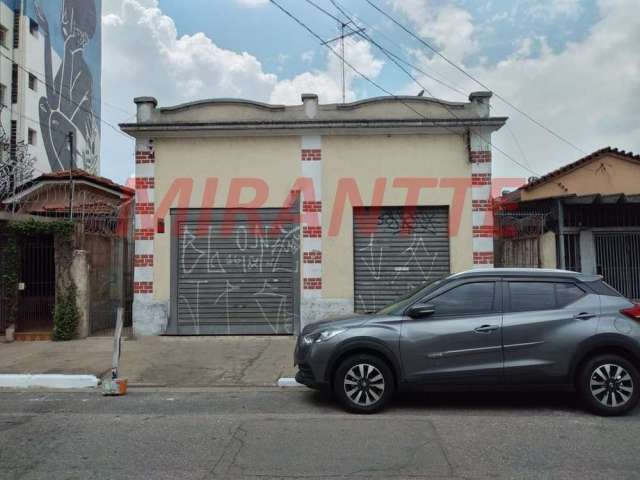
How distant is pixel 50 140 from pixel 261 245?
27.9 metres

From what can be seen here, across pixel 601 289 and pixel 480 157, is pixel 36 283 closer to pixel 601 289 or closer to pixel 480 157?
pixel 480 157

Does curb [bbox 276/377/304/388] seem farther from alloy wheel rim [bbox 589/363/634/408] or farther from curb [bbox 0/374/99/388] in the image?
alloy wheel rim [bbox 589/363/634/408]

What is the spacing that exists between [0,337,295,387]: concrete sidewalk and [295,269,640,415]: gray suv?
204 centimetres

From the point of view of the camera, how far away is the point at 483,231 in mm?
11141

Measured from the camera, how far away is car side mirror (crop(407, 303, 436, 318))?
6030mm

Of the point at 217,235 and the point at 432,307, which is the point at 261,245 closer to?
the point at 217,235

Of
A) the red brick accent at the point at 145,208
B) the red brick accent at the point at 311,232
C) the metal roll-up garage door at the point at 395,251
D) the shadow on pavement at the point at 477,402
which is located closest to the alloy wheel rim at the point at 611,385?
the shadow on pavement at the point at 477,402

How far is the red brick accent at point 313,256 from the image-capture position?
36.6 ft

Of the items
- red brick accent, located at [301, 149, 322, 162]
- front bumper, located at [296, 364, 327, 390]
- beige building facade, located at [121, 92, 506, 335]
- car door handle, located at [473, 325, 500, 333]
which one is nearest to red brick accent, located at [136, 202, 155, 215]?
beige building facade, located at [121, 92, 506, 335]

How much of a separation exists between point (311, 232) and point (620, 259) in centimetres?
689

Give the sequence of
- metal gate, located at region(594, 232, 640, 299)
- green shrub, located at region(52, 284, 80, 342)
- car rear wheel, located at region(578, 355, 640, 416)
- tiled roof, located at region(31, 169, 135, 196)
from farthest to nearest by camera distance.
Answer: tiled roof, located at region(31, 169, 135, 196) → metal gate, located at region(594, 232, 640, 299) → green shrub, located at region(52, 284, 80, 342) → car rear wheel, located at region(578, 355, 640, 416)

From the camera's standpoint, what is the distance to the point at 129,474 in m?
4.19

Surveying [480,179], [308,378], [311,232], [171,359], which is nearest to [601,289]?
[308,378]

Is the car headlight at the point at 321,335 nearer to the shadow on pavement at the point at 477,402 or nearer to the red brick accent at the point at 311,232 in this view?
the shadow on pavement at the point at 477,402
